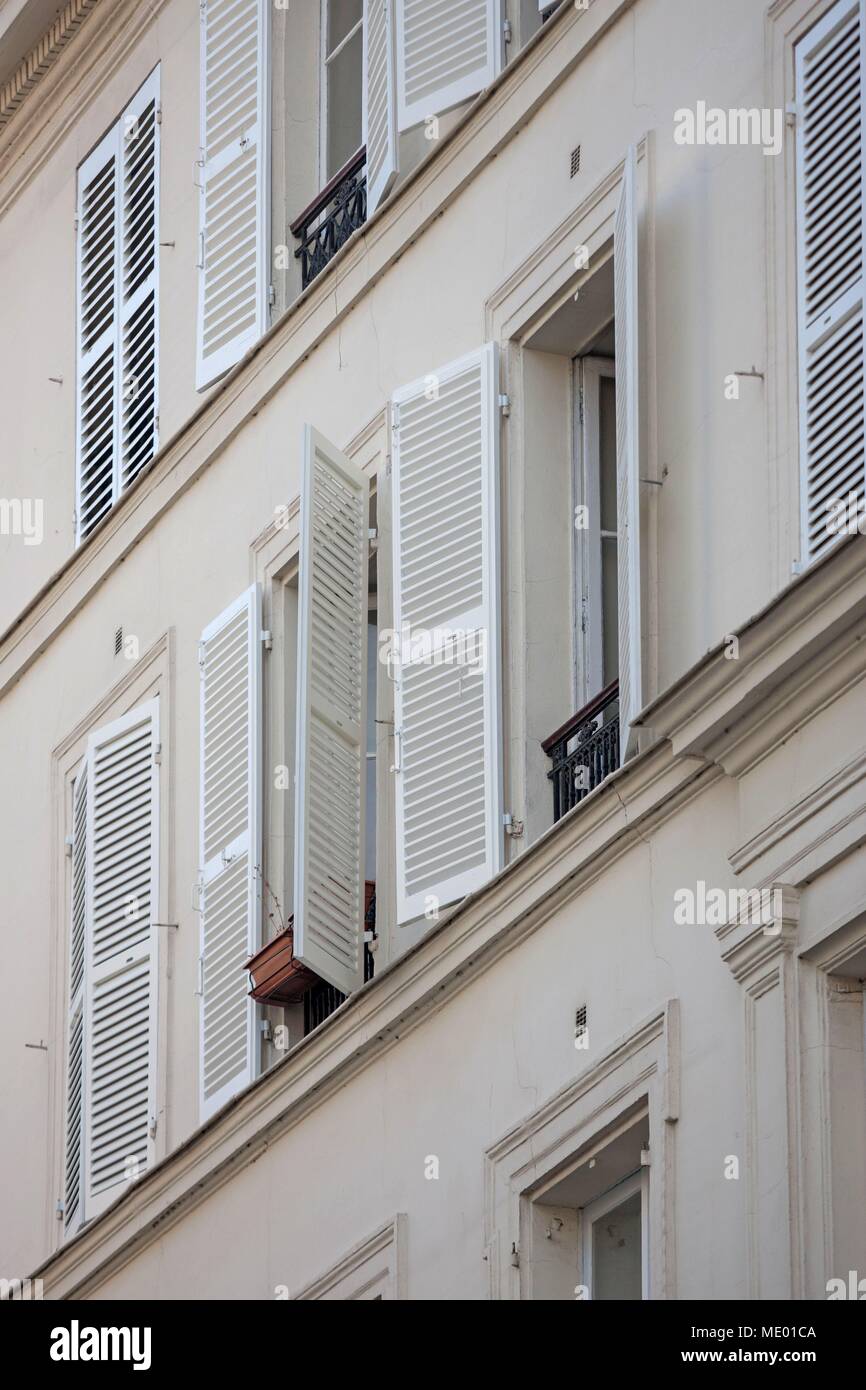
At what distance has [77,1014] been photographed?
16.6 m

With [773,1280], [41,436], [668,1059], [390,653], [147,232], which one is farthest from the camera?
[41,436]

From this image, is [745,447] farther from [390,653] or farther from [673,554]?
[390,653]

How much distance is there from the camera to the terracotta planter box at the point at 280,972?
14.2m

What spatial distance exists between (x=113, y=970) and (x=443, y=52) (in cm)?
448

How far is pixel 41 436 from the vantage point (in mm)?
18797

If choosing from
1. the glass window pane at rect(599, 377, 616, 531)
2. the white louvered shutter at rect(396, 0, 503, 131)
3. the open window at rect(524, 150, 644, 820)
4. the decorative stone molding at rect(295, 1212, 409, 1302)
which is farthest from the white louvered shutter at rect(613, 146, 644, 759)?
the decorative stone molding at rect(295, 1212, 409, 1302)

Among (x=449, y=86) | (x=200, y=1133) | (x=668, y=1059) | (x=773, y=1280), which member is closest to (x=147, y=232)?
(x=449, y=86)

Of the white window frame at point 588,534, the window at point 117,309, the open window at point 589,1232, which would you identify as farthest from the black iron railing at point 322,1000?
the window at point 117,309

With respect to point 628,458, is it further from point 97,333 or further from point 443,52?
point 97,333

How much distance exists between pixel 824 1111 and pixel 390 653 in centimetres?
390

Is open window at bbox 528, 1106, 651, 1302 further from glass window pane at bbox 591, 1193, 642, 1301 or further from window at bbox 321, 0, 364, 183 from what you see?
window at bbox 321, 0, 364, 183

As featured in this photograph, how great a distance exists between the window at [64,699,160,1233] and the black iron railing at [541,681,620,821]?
11.4ft

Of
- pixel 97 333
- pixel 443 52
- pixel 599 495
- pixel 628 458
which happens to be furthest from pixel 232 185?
pixel 628 458

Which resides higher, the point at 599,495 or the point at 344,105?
the point at 344,105
